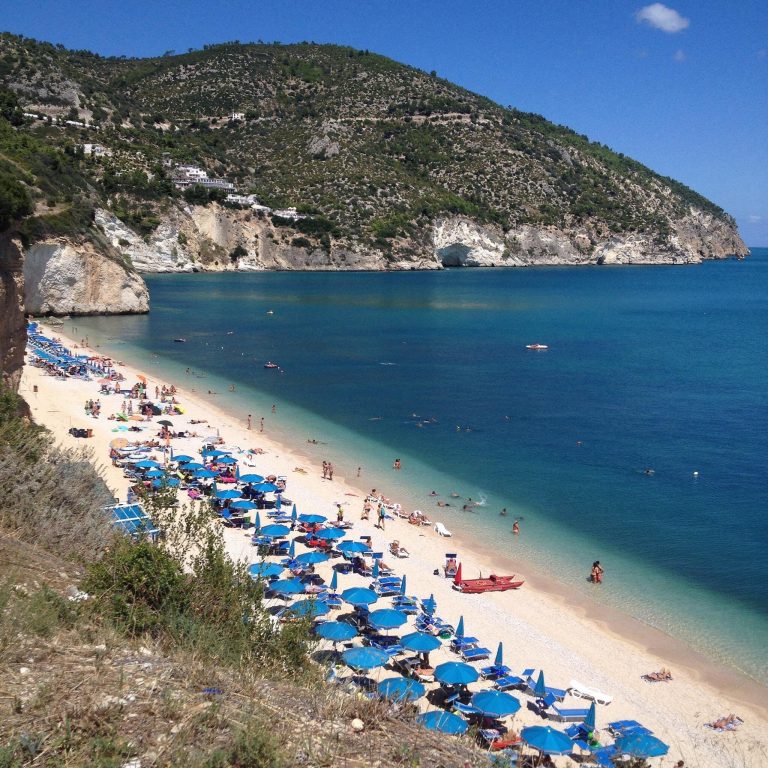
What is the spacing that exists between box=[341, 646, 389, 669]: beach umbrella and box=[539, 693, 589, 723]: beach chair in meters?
3.09

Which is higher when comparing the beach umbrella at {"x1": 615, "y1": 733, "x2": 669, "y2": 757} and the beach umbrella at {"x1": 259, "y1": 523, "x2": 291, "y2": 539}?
the beach umbrella at {"x1": 259, "y1": 523, "x2": 291, "y2": 539}

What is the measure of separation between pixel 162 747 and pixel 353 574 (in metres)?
13.6

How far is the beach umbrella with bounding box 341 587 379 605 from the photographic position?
1540cm

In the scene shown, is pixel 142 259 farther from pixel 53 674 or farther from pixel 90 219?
pixel 53 674

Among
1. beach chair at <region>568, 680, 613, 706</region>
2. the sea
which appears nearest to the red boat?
the sea

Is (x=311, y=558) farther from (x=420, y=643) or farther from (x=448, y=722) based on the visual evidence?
(x=448, y=722)

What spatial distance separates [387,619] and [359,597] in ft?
3.41

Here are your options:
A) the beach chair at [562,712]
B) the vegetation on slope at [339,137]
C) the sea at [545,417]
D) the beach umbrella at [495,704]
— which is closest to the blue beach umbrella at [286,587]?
the beach umbrella at [495,704]

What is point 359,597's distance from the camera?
15453 mm

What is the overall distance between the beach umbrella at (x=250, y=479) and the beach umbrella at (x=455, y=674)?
1197 centimetres

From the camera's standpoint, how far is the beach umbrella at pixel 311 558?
17.5m

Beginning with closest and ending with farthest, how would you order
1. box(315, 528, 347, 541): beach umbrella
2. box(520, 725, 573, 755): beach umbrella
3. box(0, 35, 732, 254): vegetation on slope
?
box(520, 725, 573, 755): beach umbrella < box(315, 528, 347, 541): beach umbrella < box(0, 35, 732, 254): vegetation on slope

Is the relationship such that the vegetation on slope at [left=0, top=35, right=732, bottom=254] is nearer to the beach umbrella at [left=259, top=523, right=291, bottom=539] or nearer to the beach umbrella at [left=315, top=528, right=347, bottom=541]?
the beach umbrella at [left=259, top=523, right=291, bottom=539]

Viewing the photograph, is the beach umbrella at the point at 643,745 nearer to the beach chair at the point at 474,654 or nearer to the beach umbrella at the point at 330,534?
the beach chair at the point at 474,654
